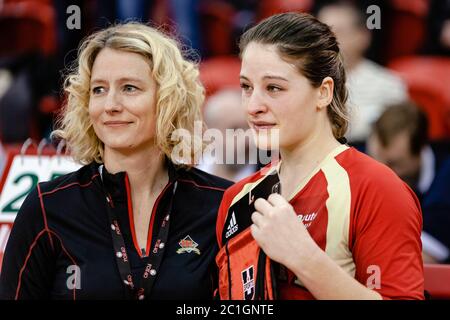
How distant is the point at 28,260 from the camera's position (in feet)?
8.77

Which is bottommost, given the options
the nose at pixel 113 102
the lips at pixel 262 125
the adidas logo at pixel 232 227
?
the adidas logo at pixel 232 227

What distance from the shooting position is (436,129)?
5.97 m

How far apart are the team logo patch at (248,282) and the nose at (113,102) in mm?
721

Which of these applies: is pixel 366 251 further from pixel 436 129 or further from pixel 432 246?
pixel 436 129

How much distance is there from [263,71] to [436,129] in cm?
382

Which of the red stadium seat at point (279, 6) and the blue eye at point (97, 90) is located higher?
the red stadium seat at point (279, 6)

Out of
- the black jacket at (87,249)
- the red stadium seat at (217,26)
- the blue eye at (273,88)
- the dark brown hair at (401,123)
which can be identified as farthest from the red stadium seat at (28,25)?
the blue eye at (273,88)

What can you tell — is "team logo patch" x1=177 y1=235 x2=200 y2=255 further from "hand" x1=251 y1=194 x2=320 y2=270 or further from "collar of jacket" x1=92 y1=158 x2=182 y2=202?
"hand" x1=251 y1=194 x2=320 y2=270

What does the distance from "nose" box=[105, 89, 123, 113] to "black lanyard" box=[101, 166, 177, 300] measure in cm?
29

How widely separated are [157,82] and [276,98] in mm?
608

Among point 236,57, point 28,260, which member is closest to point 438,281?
point 28,260

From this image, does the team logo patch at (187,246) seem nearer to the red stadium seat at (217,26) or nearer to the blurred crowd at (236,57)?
the blurred crowd at (236,57)

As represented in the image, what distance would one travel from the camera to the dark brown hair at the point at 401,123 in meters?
5.04

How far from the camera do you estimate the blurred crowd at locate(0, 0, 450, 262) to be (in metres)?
5.35
